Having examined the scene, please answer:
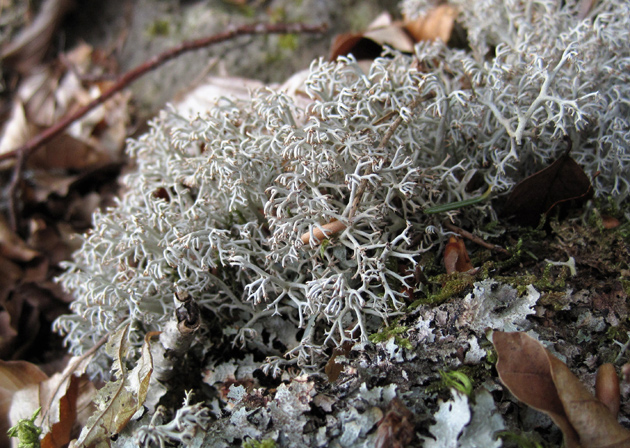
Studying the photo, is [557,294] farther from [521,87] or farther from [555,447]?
[521,87]

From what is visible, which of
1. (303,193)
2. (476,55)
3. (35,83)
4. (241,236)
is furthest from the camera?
(35,83)

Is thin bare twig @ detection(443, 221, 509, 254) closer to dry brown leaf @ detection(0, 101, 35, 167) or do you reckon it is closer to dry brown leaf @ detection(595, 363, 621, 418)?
dry brown leaf @ detection(595, 363, 621, 418)

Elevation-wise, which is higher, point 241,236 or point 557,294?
point 241,236

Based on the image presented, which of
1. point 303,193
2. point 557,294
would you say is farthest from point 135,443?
point 557,294

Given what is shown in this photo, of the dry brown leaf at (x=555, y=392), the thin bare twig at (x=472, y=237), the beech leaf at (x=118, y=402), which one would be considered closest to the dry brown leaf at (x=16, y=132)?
the beech leaf at (x=118, y=402)

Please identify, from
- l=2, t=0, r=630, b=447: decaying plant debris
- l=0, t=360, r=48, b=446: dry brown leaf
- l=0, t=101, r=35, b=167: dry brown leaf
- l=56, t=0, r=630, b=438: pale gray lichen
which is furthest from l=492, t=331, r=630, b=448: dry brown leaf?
l=0, t=101, r=35, b=167: dry brown leaf

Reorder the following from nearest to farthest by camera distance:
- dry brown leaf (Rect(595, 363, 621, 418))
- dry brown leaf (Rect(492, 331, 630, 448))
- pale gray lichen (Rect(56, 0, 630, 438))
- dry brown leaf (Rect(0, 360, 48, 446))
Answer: dry brown leaf (Rect(492, 331, 630, 448)) → dry brown leaf (Rect(595, 363, 621, 418)) → pale gray lichen (Rect(56, 0, 630, 438)) → dry brown leaf (Rect(0, 360, 48, 446))
